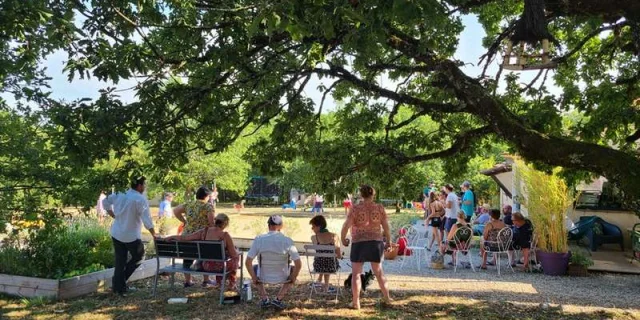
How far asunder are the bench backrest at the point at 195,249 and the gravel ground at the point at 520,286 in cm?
279

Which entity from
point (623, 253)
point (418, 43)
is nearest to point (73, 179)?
point (418, 43)

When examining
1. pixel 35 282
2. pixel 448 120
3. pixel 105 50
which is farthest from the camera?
pixel 448 120

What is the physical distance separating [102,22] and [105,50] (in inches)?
14.3

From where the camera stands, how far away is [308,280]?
30.5 ft

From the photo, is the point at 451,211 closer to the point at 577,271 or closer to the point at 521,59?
the point at 577,271

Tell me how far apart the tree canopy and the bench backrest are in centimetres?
133

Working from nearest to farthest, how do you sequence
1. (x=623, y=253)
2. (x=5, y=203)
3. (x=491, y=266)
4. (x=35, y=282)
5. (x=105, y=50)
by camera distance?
(x=105, y=50), (x=5, y=203), (x=35, y=282), (x=491, y=266), (x=623, y=253)

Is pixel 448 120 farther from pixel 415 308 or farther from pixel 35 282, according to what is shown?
pixel 35 282

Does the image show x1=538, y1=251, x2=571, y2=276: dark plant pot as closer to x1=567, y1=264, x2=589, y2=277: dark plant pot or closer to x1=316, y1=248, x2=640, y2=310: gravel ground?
x1=567, y1=264, x2=589, y2=277: dark plant pot

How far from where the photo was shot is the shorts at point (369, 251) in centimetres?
671

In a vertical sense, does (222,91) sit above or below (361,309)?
above

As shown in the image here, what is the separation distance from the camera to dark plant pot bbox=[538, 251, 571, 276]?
1029 centimetres

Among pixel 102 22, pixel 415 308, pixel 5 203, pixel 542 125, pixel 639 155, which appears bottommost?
pixel 415 308

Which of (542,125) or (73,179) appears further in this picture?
(542,125)
